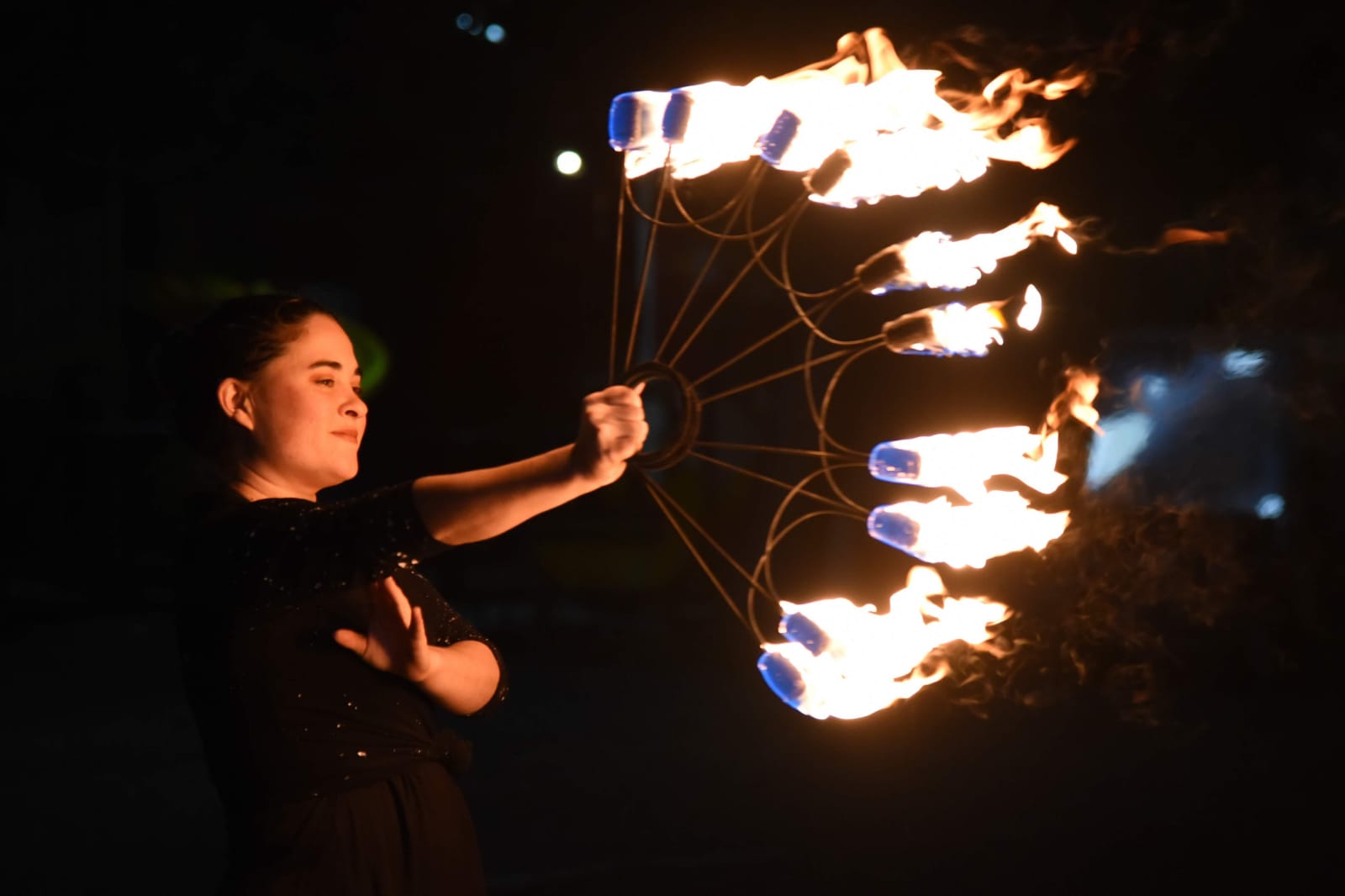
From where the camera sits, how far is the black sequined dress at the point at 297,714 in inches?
70.2

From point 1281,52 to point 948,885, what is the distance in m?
6.02

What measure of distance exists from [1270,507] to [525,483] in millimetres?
9883

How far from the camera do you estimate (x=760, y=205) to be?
362 inches

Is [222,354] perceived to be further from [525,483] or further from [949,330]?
[949,330]

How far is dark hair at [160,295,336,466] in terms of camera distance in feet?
6.66

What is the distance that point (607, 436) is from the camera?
5.67ft

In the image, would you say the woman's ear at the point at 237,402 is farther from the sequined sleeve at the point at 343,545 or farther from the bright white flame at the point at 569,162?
the bright white flame at the point at 569,162

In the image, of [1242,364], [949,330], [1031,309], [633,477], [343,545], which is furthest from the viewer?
[633,477]

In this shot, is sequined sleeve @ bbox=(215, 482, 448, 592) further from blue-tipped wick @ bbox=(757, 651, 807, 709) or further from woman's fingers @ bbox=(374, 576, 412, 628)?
blue-tipped wick @ bbox=(757, 651, 807, 709)

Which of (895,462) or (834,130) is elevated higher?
(834,130)

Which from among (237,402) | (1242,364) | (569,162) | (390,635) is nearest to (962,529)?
(390,635)

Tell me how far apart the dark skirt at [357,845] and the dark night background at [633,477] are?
8.74ft

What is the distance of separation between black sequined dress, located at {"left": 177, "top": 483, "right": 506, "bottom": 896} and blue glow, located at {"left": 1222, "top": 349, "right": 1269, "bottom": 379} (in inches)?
363

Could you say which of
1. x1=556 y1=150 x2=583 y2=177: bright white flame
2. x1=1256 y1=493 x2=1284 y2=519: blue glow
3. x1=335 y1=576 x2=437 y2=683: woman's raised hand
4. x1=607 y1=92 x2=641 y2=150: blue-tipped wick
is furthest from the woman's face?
x1=556 y1=150 x2=583 y2=177: bright white flame
